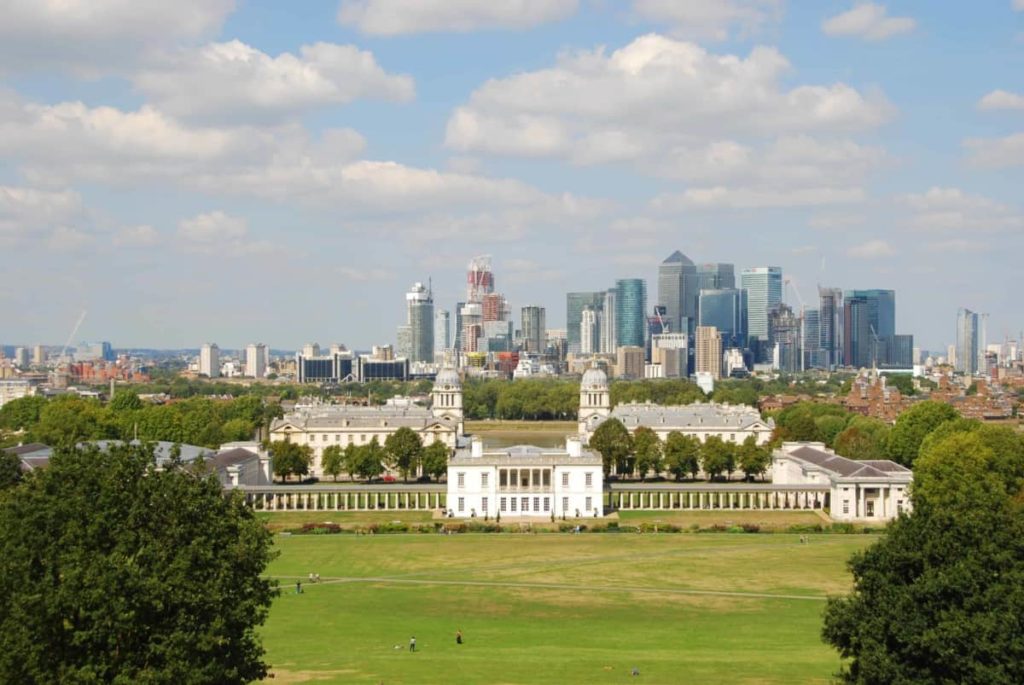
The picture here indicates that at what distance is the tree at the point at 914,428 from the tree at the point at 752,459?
1081 cm

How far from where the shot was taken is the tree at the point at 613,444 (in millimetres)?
108000

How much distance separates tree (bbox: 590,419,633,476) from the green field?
2967cm

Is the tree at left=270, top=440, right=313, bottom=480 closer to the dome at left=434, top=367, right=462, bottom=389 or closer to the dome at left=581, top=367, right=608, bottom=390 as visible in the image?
the dome at left=434, top=367, right=462, bottom=389

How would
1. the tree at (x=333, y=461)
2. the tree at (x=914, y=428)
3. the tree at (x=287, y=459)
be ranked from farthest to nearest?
the tree at (x=914, y=428)
the tree at (x=287, y=459)
the tree at (x=333, y=461)

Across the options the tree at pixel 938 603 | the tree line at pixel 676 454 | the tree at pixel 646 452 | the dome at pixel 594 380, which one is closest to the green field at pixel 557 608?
the tree at pixel 938 603

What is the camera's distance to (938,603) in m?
34.6

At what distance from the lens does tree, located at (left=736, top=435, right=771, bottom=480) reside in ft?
352

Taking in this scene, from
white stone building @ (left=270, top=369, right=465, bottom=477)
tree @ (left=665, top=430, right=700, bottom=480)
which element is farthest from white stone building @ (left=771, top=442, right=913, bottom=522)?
white stone building @ (left=270, top=369, right=465, bottom=477)

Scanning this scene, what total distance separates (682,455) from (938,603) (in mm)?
73279

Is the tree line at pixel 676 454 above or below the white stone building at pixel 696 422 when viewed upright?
below

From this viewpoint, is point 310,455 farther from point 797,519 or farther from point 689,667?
point 689,667

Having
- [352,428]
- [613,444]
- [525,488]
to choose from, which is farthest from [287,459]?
[613,444]

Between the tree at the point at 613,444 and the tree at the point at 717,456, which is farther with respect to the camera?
the tree at the point at 613,444

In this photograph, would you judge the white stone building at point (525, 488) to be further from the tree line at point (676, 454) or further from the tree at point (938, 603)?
the tree at point (938, 603)
